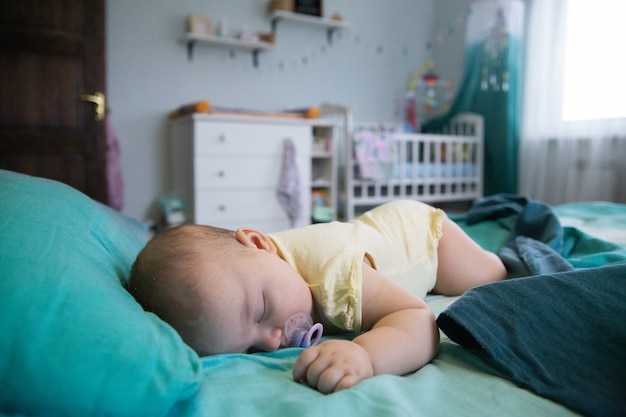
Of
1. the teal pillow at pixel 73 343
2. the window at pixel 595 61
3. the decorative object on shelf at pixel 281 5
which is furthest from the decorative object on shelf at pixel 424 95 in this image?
the teal pillow at pixel 73 343

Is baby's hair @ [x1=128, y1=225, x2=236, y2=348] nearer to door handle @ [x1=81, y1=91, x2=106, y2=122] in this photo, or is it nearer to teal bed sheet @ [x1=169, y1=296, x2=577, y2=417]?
teal bed sheet @ [x1=169, y1=296, x2=577, y2=417]

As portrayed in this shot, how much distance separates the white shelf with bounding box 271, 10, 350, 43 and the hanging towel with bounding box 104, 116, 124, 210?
4.84ft

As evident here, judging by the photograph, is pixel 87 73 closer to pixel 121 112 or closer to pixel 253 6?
pixel 121 112

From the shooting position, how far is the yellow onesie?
0.77 metres

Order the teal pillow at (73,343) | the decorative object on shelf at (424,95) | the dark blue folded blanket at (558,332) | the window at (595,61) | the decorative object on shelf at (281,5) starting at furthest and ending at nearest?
the decorative object on shelf at (424,95), the decorative object on shelf at (281,5), the window at (595,61), the dark blue folded blanket at (558,332), the teal pillow at (73,343)

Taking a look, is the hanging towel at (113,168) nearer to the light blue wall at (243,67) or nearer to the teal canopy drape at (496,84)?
the light blue wall at (243,67)

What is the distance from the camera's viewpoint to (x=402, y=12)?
436 centimetres

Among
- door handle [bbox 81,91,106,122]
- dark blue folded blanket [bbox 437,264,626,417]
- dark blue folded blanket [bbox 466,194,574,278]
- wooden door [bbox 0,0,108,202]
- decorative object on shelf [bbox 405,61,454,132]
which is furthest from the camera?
decorative object on shelf [bbox 405,61,454,132]

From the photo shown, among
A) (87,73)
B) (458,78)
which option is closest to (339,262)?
(87,73)

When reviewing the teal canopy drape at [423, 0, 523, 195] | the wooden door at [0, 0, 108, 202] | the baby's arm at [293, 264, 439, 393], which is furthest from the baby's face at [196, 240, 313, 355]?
the teal canopy drape at [423, 0, 523, 195]

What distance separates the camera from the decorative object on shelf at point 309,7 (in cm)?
371

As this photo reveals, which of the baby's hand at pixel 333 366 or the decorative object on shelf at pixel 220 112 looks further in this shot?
the decorative object on shelf at pixel 220 112

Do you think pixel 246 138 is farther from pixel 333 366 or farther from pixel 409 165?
pixel 333 366

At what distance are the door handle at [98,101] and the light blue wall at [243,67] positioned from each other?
446 millimetres
